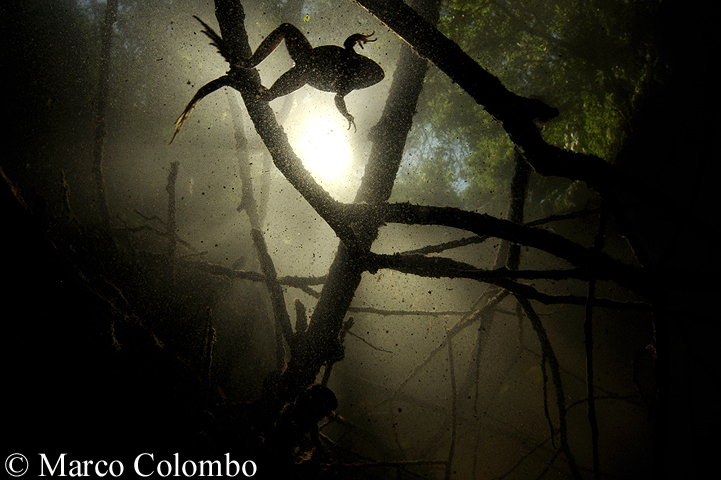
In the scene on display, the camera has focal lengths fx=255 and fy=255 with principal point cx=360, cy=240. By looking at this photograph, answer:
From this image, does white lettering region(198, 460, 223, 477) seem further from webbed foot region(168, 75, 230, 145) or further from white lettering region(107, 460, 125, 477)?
webbed foot region(168, 75, 230, 145)

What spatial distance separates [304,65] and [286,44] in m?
0.13

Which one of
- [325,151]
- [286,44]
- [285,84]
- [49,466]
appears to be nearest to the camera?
[49,466]

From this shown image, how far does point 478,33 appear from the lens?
25.6 feet

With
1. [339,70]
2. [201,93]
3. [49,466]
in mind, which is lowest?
[49,466]

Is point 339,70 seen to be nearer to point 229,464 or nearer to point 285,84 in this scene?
point 285,84

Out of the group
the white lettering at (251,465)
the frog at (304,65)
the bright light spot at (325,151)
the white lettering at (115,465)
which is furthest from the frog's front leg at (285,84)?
the bright light spot at (325,151)

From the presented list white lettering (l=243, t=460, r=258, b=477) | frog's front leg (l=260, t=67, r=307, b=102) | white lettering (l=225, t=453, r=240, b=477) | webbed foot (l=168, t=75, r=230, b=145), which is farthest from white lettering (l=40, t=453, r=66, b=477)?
frog's front leg (l=260, t=67, r=307, b=102)

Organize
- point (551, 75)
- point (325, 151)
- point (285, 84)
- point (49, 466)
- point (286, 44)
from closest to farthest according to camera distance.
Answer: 1. point (49, 466)
2. point (286, 44)
3. point (285, 84)
4. point (551, 75)
5. point (325, 151)

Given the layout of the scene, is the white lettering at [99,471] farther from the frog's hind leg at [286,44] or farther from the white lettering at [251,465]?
the frog's hind leg at [286,44]

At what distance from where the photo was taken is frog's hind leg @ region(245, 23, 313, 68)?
1.17 m

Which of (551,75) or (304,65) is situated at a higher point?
(551,75)

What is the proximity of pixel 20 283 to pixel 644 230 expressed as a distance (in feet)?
26.9

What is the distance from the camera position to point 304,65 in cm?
142

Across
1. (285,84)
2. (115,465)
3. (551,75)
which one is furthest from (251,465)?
(551,75)
